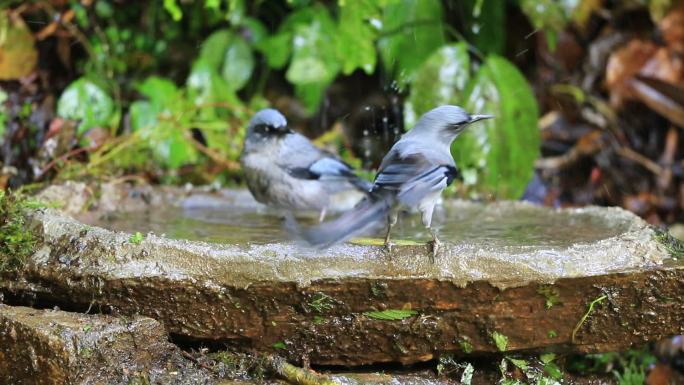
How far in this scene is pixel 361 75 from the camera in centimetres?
727

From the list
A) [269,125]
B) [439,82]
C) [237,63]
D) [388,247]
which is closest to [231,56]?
[237,63]

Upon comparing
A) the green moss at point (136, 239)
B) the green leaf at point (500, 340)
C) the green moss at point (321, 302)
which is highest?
the green moss at point (136, 239)

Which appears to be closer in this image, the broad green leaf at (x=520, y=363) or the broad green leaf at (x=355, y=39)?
the broad green leaf at (x=520, y=363)

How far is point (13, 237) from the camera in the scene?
3.00 meters

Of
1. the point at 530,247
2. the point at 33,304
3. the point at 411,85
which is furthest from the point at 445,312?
the point at 411,85

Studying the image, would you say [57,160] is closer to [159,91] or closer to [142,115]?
[142,115]

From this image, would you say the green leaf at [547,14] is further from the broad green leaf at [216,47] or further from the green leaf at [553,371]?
the green leaf at [553,371]

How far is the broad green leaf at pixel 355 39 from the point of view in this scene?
543 centimetres

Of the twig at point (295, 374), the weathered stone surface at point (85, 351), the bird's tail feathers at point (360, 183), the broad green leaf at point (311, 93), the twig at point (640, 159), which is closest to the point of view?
the weathered stone surface at point (85, 351)

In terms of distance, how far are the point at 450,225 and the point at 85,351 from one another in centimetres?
187

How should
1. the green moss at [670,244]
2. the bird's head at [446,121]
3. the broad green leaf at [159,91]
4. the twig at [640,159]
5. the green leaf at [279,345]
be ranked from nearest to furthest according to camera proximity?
the green leaf at [279,345]
the green moss at [670,244]
the bird's head at [446,121]
the broad green leaf at [159,91]
the twig at [640,159]

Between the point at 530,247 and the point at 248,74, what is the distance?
3907 mm

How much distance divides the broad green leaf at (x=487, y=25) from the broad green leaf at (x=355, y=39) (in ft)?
3.76

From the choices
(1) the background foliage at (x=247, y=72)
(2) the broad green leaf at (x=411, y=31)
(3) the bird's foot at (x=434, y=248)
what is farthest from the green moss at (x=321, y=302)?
(2) the broad green leaf at (x=411, y=31)
